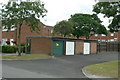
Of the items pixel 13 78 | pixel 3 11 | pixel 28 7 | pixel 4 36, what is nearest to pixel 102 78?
pixel 13 78

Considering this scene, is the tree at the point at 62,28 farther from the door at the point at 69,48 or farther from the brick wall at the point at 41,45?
the brick wall at the point at 41,45

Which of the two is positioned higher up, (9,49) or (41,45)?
(41,45)

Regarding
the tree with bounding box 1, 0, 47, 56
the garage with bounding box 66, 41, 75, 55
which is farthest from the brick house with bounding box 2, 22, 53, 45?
the tree with bounding box 1, 0, 47, 56

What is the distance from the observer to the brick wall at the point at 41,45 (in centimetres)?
2719

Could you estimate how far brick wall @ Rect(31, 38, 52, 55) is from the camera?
27.2 meters

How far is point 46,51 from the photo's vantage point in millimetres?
27281

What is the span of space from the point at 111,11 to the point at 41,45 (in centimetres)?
1261

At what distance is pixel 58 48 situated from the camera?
28.2m

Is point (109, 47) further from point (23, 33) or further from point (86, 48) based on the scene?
point (23, 33)

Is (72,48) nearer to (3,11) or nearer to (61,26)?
(3,11)

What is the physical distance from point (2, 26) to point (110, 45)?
90.2ft

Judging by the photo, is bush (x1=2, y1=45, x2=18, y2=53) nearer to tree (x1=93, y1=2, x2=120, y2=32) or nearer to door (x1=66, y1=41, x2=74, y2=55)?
door (x1=66, y1=41, x2=74, y2=55)

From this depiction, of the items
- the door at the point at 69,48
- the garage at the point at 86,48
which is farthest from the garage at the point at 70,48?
the garage at the point at 86,48

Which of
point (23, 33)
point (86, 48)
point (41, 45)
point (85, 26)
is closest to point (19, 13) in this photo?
point (41, 45)
